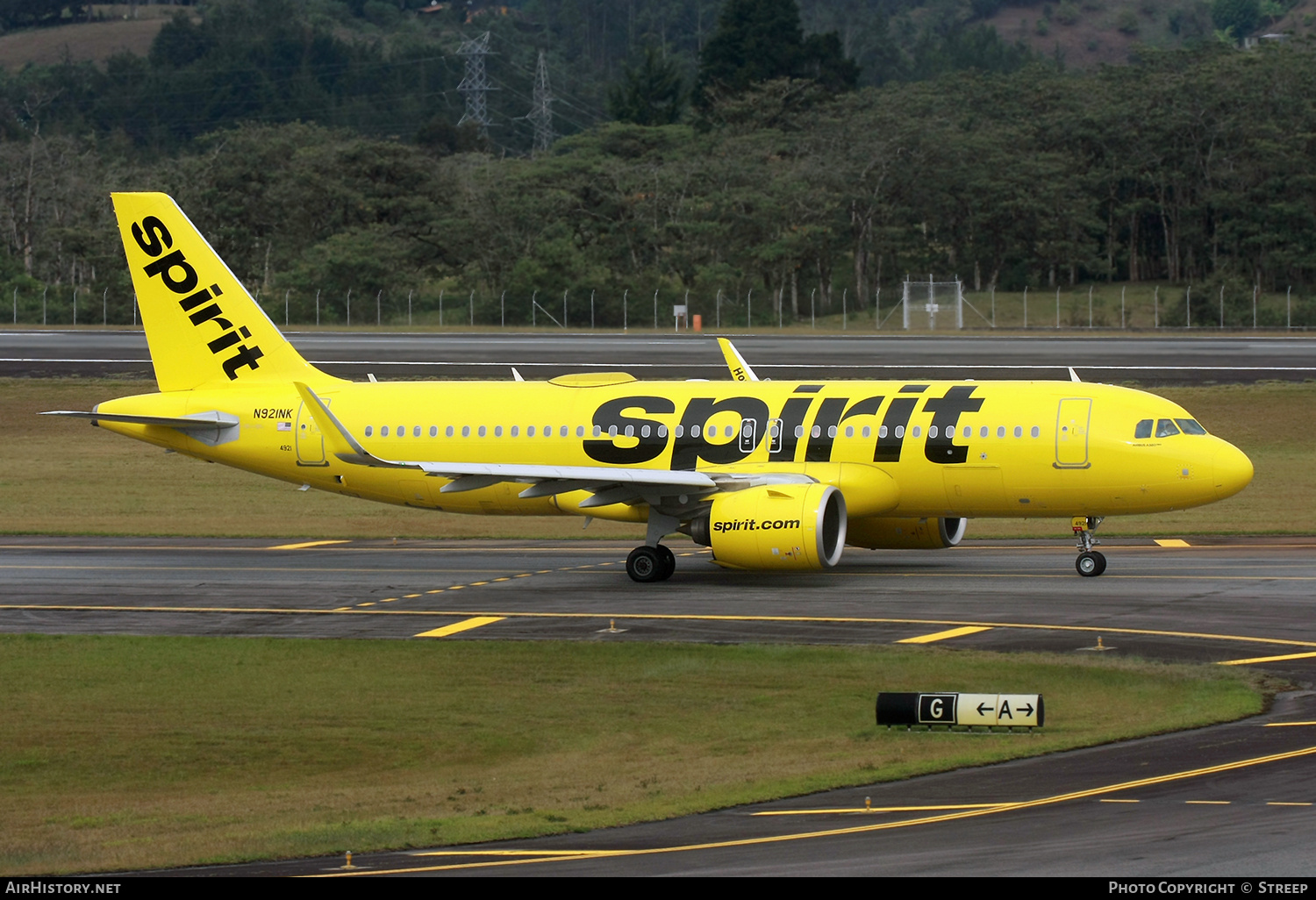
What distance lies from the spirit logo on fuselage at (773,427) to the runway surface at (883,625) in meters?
2.84

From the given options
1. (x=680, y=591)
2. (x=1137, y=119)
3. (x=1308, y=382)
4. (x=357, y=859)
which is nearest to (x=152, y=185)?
(x=1137, y=119)

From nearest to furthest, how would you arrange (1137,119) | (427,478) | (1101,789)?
1. (1101,789)
2. (427,478)
3. (1137,119)

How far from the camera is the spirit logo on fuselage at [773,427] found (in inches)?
1467

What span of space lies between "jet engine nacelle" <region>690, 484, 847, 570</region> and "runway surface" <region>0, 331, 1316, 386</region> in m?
34.2

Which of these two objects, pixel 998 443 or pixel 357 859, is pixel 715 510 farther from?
pixel 357 859

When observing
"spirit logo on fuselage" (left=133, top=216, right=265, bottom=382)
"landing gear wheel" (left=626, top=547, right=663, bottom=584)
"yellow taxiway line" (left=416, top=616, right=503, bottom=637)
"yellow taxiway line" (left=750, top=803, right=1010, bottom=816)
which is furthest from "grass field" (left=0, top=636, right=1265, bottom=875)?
"spirit logo on fuselage" (left=133, top=216, right=265, bottom=382)

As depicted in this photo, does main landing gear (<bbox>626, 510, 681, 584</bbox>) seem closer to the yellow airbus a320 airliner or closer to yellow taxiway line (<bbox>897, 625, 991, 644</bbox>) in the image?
the yellow airbus a320 airliner

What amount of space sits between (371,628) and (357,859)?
15.3m

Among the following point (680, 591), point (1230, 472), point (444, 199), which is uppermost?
point (444, 199)

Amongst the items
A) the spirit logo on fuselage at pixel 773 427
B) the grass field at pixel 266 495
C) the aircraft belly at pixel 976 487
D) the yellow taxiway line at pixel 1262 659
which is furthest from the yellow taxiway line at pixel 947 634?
the grass field at pixel 266 495

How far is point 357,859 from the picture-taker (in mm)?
16875

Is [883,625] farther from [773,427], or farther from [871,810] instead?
[871,810]
